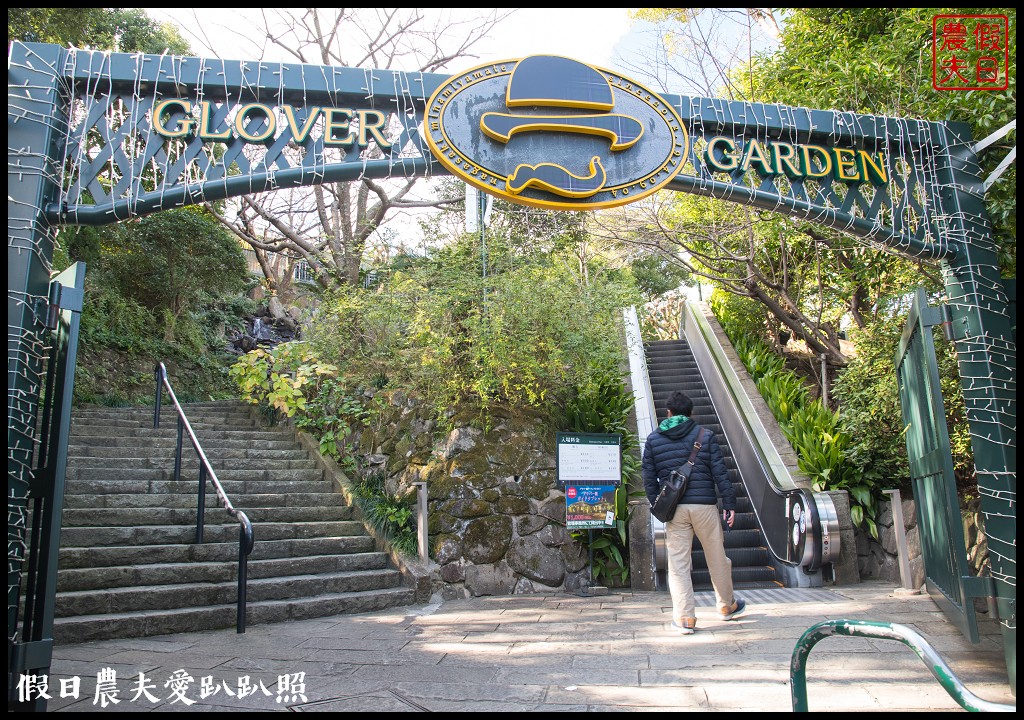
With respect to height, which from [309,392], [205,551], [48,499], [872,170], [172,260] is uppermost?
[172,260]

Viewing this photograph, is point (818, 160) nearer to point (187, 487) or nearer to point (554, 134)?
point (554, 134)

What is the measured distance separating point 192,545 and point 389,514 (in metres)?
1.82

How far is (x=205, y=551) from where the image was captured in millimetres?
5812

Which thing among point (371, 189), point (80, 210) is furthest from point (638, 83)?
point (371, 189)

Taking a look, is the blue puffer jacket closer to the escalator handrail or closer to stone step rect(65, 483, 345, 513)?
the escalator handrail

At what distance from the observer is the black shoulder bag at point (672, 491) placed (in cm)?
482

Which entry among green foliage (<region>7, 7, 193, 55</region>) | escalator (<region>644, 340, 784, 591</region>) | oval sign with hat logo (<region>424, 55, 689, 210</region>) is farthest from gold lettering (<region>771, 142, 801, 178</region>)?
green foliage (<region>7, 7, 193, 55</region>)

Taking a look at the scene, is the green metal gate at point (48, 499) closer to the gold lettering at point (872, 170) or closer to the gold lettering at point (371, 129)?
the gold lettering at point (371, 129)

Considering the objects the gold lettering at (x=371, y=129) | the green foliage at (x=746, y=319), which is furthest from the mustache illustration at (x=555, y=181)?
the green foliage at (x=746, y=319)

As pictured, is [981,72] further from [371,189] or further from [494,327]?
[371,189]

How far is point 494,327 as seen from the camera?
6953mm

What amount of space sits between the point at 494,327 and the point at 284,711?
4.39 meters

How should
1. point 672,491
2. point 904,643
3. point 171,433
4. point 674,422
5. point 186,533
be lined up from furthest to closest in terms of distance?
point 171,433 < point 186,533 < point 674,422 < point 672,491 < point 904,643

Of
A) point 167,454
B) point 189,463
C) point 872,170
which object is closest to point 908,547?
point 872,170
